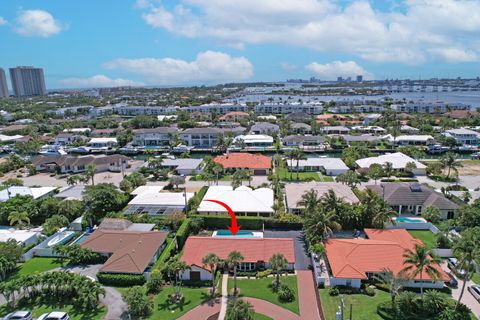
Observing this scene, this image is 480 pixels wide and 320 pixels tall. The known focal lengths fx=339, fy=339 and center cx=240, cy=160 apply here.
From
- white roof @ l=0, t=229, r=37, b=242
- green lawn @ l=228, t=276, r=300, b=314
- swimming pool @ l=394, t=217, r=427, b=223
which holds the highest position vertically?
white roof @ l=0, t=229, r=37, b=242

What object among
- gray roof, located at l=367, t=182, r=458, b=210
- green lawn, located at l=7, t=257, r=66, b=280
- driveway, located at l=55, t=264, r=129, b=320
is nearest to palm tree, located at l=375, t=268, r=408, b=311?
gray roof, located at l=367, t=182, r=458, b=210

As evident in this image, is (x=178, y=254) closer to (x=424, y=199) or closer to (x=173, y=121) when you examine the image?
(x=424, y=199)

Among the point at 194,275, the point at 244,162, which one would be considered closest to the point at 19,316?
the point at 194,275

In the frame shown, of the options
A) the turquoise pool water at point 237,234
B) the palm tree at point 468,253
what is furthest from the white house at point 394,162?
the palm tree at point 468,253

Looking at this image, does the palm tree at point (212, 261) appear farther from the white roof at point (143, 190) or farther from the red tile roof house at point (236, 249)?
the white roof at point (143, 190)

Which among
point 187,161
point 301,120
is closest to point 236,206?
point 187,161

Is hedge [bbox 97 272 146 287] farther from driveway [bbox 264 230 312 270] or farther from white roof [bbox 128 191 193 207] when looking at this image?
white roof [bbox 128 191 193 207]
